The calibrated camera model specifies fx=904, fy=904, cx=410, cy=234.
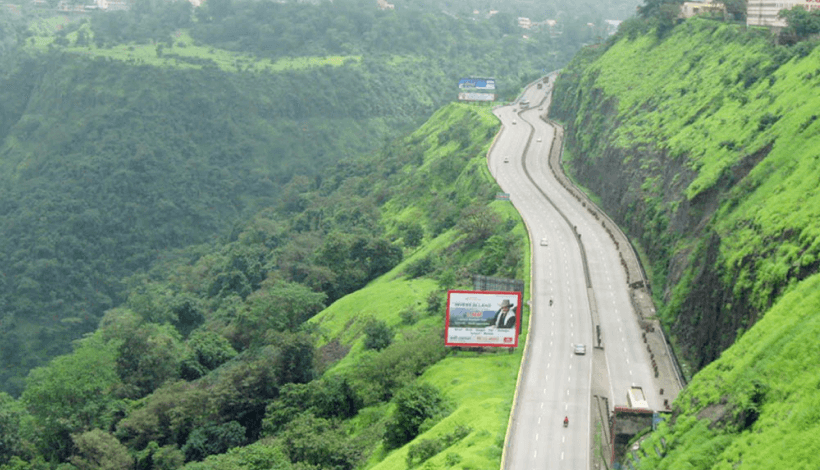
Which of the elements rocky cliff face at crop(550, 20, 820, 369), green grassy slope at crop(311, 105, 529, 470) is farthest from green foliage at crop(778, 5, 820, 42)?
green grassy slope at crop(311, 105, 529, 470)

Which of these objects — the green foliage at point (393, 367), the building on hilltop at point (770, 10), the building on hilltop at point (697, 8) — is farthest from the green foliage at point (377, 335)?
the building on hilltop at point (697, 8)

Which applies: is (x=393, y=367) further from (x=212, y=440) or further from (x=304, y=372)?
(x=212, y=440)

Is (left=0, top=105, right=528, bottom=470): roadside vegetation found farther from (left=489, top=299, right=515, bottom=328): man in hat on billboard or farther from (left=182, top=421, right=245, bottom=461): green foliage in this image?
(left=489, top=299, right=515, bottom=328): man in hat on billboard

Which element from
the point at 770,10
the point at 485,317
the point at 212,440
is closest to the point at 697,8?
the point at 770,10

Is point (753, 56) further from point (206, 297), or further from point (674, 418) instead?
point (206, 297)

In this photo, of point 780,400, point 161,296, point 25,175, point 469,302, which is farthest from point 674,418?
point 25,175
